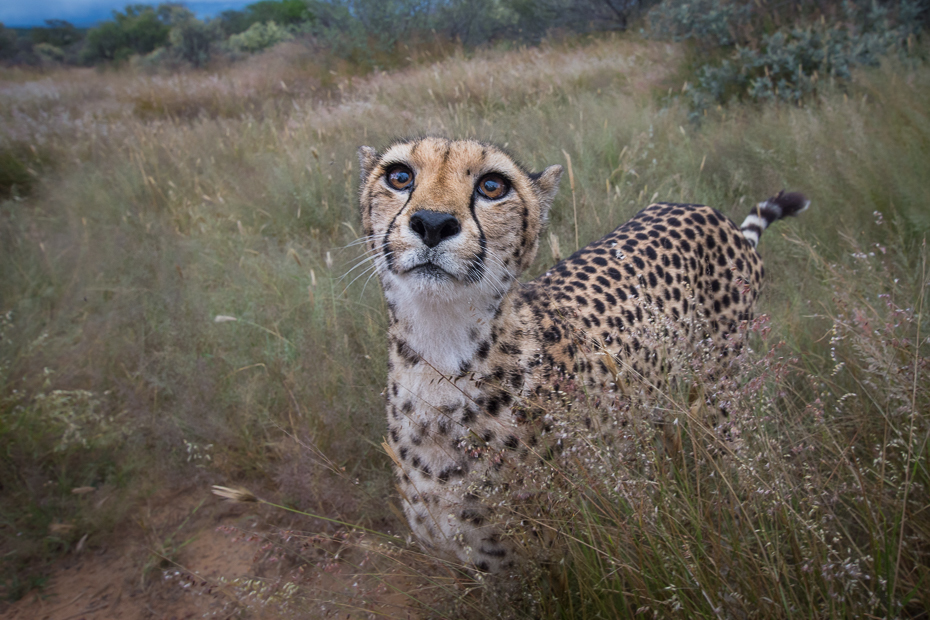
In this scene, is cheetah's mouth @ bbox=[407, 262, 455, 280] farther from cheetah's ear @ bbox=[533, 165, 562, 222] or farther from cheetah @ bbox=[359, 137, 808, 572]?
cheetah's ear @ bbox=[533, 165, 562, 222]

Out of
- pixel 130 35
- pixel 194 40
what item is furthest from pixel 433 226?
pixel 194 40

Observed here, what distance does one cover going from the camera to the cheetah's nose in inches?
51.8

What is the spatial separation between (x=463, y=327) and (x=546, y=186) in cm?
63

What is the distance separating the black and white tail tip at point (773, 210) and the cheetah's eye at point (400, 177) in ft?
5.44

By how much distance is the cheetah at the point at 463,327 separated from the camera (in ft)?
4.49

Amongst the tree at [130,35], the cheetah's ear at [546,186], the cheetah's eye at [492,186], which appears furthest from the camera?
the tree at [130,35]

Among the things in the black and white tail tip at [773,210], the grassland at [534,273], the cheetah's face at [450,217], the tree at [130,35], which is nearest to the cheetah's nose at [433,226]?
the cheetah's face at [450,217]

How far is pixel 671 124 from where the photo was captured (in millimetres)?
4418

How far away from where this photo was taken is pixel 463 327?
1466 mm

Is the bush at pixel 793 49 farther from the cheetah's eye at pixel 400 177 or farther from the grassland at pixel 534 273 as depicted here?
the cheetah's eye at pixel 400 177

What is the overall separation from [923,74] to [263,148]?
5.40 metres

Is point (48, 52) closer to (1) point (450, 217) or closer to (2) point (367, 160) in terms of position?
(2) point (367, 160)

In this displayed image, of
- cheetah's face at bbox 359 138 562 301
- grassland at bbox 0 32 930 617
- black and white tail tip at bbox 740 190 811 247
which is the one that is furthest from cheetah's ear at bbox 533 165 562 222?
black and white tail tip at bbox 740 190 811 247

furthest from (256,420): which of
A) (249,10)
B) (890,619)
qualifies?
(249,10)
